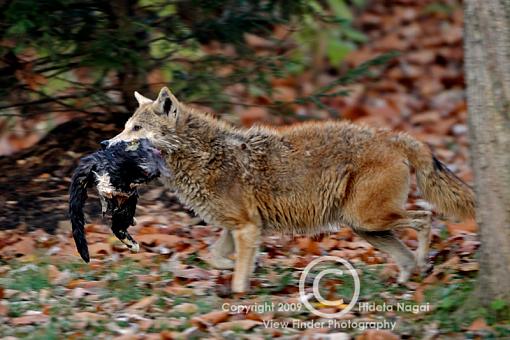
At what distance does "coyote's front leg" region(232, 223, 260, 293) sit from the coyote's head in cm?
102

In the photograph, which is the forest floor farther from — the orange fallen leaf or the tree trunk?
the tree trunk

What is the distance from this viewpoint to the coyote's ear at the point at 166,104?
808 centimetres

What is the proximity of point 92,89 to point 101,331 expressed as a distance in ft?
13.8

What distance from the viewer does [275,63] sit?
10.6m

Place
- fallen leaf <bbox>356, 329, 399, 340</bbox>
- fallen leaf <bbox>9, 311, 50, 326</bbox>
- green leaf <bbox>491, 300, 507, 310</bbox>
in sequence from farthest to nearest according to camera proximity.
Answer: fallen leaf <bbox>9, 311, 50, 326</bbox>, green leaf <bbox>491, 300, 507, 310</bbox>, fallen leaf <bbox>356, 329, 399, 340</bbox>

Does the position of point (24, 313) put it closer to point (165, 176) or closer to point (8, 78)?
point (165, 176)

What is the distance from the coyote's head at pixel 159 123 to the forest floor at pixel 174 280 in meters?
1.16

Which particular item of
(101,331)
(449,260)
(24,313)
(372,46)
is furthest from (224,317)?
(372,46)

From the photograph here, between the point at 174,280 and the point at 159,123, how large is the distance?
4.64ft

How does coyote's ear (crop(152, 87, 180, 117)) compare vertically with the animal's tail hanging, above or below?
above

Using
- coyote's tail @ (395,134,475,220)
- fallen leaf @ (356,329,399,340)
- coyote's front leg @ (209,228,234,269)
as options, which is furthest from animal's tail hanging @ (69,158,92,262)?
coyote's tail @ (395,134,475,220)

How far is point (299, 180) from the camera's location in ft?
26.4

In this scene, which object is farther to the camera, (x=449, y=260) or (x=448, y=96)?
(x=448, y=96)

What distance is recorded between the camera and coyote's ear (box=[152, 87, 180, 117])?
8078mm
